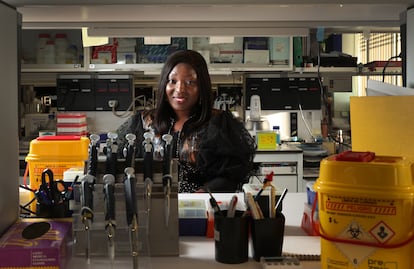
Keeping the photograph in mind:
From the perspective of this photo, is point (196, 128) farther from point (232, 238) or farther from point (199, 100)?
point (232, 238)

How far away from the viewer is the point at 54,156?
3.95 ft

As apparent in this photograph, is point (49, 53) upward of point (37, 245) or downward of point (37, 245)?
upward

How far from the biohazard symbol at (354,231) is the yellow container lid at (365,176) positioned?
0.06 meters

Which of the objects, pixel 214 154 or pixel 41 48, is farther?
pixel 41 48

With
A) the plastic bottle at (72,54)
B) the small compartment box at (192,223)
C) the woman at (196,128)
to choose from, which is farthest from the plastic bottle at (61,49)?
the small compartment box at (192,223)

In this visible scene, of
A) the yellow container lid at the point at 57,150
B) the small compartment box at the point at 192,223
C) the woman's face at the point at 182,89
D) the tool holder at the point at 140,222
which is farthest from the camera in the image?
the woman's face at the point at 182,89

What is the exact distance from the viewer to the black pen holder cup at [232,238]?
2.69ft

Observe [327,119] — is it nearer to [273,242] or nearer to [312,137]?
[312,137]

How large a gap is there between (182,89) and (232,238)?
1.30 metres

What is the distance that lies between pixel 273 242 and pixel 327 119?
A: 3932 millimetres

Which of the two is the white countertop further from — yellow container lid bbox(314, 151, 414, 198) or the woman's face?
the woman's face

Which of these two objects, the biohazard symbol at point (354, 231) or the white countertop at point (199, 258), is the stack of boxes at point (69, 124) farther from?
the biohazard symbol at point (354, 231)

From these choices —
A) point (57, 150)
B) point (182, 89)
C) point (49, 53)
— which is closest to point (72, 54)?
point (49, 53)

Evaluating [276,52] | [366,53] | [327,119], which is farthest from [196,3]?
[366,53]
